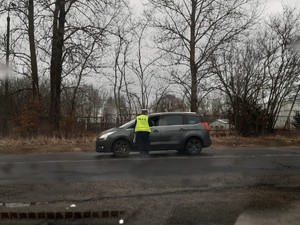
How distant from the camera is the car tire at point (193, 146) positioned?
15.9m

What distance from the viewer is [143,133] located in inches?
593

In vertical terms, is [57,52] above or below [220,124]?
above

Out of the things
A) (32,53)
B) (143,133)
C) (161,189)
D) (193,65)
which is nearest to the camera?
(161,189)

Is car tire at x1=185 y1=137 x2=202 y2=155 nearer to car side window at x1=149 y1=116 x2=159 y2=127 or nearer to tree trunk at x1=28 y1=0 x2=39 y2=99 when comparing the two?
car side window at x1=149 y1=116 x2=159 y2=127

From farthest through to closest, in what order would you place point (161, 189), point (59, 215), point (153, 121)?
point (153, 121), point (161, 189), point (59, 215)

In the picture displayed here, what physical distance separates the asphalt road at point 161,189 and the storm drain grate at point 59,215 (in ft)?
0.35

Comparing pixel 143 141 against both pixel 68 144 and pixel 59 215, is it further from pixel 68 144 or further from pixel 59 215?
pixel 59 215

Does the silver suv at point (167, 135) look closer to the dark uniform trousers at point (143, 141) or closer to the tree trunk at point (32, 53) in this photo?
the dark uniform trousers at point (143, 141)

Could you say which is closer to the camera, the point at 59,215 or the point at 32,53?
the point at 59,215

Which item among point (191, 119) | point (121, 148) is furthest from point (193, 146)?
point (121, 148)

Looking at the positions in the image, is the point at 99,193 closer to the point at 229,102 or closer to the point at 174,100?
the point at 229,102

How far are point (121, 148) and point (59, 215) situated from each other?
8.55m

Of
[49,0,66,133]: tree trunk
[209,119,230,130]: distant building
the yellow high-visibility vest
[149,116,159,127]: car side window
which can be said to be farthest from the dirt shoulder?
[49,0,66,133]: tree trunk

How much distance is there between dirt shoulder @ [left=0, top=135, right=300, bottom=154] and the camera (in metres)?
19.0
